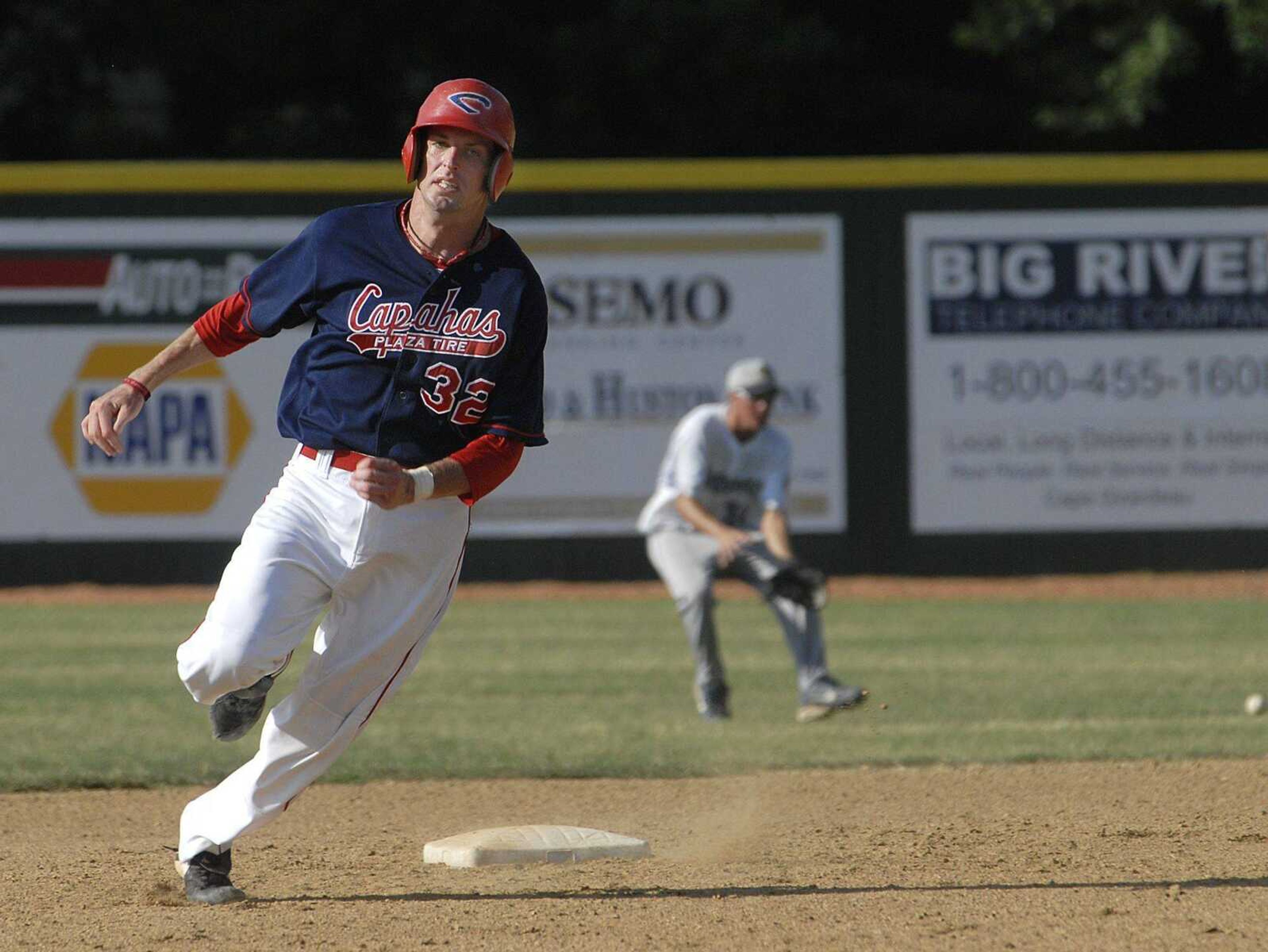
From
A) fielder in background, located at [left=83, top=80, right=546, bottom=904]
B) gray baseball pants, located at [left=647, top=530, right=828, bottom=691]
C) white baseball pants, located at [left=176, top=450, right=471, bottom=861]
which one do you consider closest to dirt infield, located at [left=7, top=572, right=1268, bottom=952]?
white baseball pants, located at [left=176, top=450, right=471, bottom=861]

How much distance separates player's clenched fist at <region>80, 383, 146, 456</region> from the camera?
4.59 m

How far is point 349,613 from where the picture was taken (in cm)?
472

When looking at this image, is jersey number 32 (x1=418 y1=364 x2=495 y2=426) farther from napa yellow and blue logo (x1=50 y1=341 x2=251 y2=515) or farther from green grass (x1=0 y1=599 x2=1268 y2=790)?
napa yellow and blue logo (x1=50 y1=341 x2=251 y2=515)

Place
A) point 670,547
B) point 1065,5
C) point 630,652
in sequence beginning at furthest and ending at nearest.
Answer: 1. point 1065,5
2. point 630,652
3. point 670,547

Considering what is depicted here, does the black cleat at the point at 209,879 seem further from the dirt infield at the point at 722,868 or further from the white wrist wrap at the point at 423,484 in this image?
the white wrist wrap at the point at 423,484

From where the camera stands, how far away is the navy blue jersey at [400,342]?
15.1 ft

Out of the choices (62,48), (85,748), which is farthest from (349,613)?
(62,48)

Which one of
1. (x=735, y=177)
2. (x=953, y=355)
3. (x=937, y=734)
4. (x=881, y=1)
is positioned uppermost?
(x=881, y=1)

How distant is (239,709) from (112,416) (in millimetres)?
819

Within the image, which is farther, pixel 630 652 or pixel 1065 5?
pixel 1065 5

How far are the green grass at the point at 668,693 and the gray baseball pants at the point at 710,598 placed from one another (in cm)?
32

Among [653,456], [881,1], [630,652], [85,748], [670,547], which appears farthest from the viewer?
[881,1]

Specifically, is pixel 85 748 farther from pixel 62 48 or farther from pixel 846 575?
pixel 62 48

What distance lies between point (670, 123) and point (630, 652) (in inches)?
403
